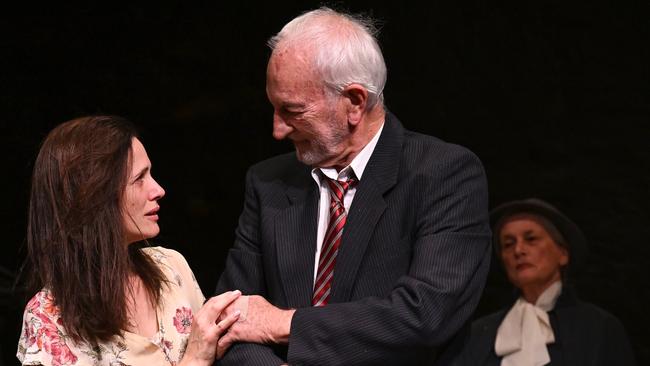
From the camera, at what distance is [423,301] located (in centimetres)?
285

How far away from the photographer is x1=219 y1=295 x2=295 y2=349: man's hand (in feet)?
9.74

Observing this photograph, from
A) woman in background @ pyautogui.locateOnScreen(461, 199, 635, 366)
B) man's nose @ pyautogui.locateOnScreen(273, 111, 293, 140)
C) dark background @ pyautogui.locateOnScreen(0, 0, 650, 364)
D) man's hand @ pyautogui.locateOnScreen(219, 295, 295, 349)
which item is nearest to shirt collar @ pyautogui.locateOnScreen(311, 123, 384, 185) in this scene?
man's nose @ pyautogui.locateOnScreen(273, 111, 293, 140)

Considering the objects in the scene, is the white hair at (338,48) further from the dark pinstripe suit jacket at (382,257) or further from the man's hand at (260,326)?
the man's hand at (260,326)

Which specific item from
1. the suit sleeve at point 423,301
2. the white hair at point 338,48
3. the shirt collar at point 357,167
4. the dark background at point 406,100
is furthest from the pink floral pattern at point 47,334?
the dark background at point 406,100

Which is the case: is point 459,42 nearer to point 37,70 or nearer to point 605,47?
point 605,47

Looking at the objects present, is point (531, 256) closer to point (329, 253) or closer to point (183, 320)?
point (329, 253)

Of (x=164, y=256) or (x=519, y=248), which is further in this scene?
(x=519, y=248)

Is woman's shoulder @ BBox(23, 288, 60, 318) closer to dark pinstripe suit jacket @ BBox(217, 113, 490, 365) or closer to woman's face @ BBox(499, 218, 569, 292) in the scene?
dark pinstripe suit jacket @ BBox(217, 113, 490, 365)

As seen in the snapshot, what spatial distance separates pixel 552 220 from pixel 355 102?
1.67 meters

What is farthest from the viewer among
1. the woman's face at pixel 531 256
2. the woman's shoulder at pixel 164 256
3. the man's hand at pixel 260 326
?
the woman's face at pixel 531 256

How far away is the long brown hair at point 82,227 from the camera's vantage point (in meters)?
3.02

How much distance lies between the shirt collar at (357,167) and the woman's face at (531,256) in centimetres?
151

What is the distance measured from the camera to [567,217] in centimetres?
454

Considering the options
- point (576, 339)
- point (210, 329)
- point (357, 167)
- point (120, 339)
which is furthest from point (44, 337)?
point (576, 339)
